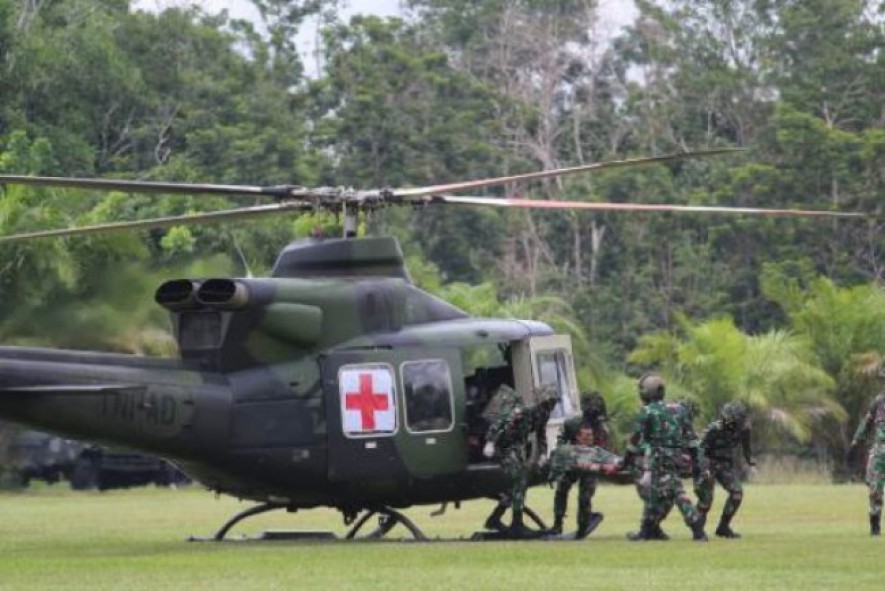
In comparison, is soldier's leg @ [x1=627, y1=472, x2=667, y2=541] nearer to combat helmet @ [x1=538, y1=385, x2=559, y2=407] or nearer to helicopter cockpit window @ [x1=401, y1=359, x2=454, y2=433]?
combat helmet @ [x1=538, y1=385, x2=559, y2=407]

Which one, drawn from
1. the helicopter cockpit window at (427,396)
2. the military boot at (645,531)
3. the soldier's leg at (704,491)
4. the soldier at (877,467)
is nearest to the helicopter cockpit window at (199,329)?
the helicopter cockpit window at (427,396)

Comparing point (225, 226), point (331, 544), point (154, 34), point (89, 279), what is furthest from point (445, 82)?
point (331, 544)

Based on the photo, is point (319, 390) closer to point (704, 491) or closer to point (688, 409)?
point (688, 409)

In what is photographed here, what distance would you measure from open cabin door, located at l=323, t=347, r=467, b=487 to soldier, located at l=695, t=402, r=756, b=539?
2276mm

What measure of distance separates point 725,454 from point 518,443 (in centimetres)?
198

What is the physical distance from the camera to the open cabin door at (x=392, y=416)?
21453 mm

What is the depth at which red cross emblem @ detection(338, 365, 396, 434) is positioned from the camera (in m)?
21.5

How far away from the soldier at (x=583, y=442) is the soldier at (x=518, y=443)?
24 cm

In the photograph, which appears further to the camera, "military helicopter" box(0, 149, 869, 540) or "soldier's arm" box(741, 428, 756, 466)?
"soldier's arm" box(741, 428, 756, 466)

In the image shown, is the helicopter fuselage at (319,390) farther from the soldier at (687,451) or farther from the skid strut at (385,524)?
the soldier at (687,451)

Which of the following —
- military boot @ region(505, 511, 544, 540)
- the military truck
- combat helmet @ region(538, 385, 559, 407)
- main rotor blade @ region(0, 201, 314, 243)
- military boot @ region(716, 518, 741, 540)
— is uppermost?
main rotor blade @ region(0, 201, 314, 243)

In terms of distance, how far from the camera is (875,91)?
6725 centimetres

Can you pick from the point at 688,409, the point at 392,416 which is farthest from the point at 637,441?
the point at 392,416

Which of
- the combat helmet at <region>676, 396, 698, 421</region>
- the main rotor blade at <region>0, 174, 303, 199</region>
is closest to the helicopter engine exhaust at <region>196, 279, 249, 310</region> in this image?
the main rotor blade at <region>0, 174, 303, 199</region>
